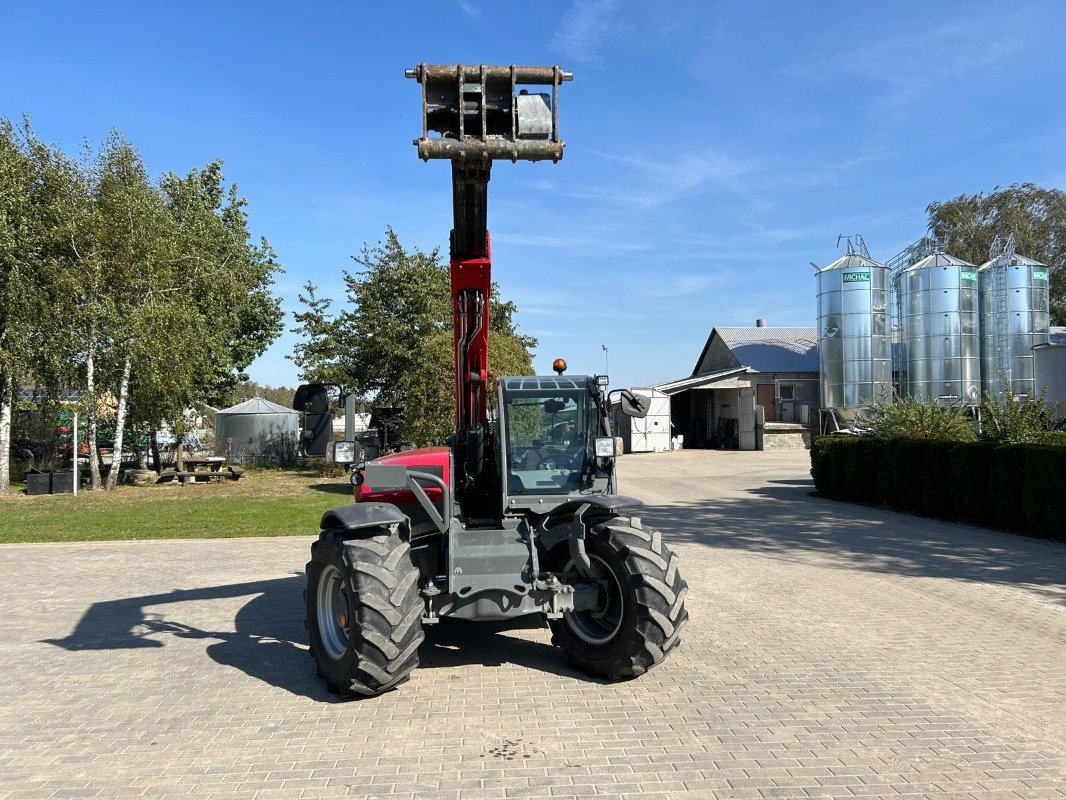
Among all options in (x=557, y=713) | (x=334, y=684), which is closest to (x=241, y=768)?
(x=334, y=684)

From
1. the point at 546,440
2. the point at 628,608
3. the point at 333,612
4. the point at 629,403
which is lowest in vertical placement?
the point at 333,612

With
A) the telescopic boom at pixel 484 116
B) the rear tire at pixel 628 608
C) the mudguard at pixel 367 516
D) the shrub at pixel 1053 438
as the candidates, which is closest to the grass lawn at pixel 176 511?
the mudguard at pixel 367 516

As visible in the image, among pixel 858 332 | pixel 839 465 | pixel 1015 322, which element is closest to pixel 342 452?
pixel 839 465

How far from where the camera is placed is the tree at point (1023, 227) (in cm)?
4991

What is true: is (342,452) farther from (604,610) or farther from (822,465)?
(822,465)

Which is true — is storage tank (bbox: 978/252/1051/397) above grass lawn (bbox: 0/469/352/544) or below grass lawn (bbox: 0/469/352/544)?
above

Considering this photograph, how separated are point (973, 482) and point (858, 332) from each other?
20541 millimetres

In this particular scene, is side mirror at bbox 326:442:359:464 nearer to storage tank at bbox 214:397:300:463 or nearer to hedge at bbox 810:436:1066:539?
hedge at bbox 810:436:1066:539

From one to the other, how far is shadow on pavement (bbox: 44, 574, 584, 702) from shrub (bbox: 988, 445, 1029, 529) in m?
9.80

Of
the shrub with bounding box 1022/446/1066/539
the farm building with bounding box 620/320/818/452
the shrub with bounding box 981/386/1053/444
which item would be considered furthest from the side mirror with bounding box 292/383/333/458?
the shrub with bounding box 1022/446/1066/539

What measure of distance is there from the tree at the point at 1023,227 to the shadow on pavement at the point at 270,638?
5280 cm

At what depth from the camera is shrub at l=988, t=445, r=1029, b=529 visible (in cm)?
1298

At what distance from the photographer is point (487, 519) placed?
7.07 m

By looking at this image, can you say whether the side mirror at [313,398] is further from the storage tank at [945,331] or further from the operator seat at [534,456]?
the operator seat at [534,456]
